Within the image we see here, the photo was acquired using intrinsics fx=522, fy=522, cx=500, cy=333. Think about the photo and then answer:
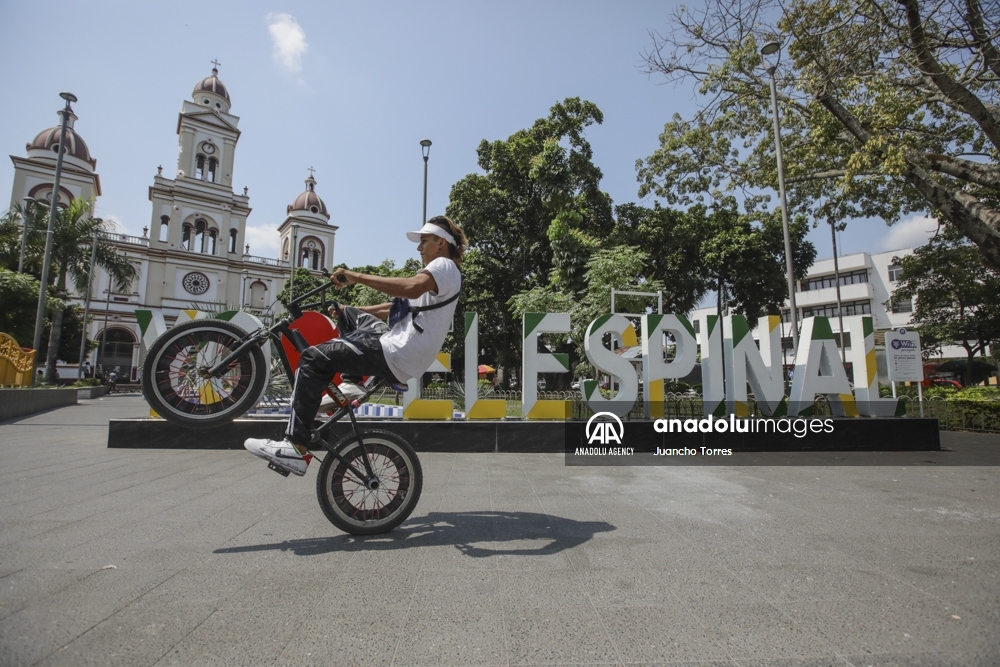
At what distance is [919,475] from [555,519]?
20.1 feet

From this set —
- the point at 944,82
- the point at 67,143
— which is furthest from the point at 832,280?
the point at 67,143

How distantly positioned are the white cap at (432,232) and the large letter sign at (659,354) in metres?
6.99

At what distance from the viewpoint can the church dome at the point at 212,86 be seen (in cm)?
5931

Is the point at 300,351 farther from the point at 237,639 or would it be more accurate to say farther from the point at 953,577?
the point at 953,577

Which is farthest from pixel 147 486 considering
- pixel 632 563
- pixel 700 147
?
pixel 700 147

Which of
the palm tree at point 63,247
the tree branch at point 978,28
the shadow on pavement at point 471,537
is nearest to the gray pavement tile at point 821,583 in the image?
the shadow on pavement at point 471,537

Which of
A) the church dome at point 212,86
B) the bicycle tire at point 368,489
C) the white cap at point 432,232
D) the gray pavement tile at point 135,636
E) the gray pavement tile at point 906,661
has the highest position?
the church dome at point 212,86

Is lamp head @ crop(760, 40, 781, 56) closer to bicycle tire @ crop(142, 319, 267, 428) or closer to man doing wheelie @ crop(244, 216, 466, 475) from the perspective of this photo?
man doing wheelie @ crop(244, 216, 466, 475)

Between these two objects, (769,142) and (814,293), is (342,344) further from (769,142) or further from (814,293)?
(814,293)

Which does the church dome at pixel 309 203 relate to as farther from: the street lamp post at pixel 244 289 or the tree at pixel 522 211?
the tree at pixel 522 211

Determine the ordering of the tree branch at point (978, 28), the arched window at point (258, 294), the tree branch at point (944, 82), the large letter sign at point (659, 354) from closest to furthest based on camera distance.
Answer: the tree branch at point (978, 28)
the tree branch at point (944, 82)
the large letter sign at point (659, 354)
the arched window at point (258, 294)

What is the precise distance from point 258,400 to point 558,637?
2.90m

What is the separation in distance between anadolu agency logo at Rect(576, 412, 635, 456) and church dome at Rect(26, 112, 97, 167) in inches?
2467

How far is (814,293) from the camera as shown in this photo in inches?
2432
